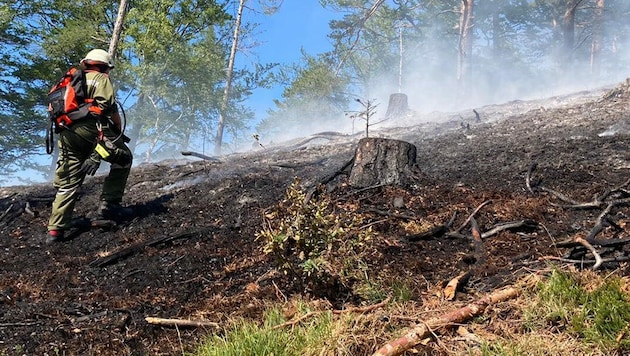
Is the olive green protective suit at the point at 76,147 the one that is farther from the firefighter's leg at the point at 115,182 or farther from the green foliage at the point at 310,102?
the green foliage at the point at 310,102

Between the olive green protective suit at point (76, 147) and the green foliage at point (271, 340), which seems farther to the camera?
the olive green protective suit at point (76, 147)

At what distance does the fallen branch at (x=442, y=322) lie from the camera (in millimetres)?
2115

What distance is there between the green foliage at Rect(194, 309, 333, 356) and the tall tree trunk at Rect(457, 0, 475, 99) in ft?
64.7

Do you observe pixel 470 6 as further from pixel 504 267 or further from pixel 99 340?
pixel 99 340

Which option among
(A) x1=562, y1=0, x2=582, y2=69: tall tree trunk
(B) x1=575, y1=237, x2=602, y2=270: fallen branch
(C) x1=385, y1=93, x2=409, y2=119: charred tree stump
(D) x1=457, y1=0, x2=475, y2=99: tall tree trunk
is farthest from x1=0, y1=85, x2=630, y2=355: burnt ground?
(A) x1=562, y1=0, x2=582, y2=69: tall tree trunk

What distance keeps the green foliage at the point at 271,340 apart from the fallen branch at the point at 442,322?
33cm

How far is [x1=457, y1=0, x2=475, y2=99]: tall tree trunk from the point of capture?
62.7 ft

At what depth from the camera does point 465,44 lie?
1981cm

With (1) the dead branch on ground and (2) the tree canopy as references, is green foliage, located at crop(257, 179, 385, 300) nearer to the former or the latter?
(1) the dead branch on ground

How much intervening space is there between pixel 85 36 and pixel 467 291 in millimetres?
18125

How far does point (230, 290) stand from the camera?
3.45m

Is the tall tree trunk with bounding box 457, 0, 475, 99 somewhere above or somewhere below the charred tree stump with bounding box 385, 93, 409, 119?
above

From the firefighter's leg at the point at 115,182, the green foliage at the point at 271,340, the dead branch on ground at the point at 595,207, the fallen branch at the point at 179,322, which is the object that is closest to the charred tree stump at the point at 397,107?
the dead branch on ground at the point at 595,207

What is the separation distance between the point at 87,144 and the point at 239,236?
2.28m
